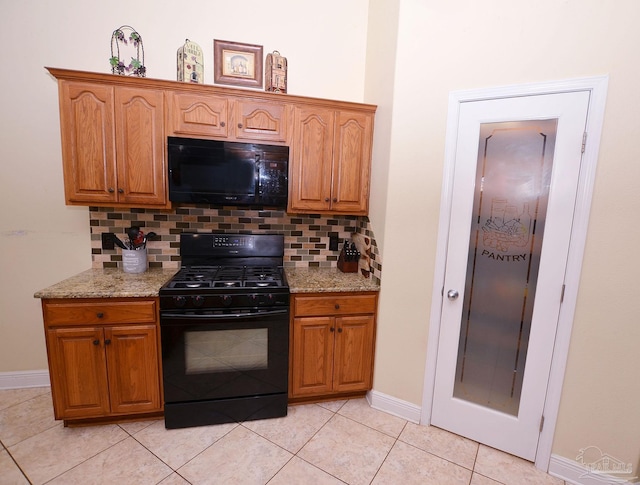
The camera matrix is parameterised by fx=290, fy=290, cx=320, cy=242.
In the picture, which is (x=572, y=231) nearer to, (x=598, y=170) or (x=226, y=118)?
(x=598, y=170)

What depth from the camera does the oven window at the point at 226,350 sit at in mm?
1962

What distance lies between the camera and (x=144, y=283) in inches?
80.4

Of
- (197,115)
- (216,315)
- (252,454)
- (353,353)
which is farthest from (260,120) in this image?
(252,454)

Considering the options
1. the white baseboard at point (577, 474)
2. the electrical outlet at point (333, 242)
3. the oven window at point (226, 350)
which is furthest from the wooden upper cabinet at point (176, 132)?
the white baseboard at point (577, 474)

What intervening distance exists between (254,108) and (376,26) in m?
1.26

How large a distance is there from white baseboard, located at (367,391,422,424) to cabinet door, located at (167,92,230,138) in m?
2.32

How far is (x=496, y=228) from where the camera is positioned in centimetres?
184

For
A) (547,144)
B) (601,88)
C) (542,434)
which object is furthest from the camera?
(542,434)

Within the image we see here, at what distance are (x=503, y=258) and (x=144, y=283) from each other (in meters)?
2.42

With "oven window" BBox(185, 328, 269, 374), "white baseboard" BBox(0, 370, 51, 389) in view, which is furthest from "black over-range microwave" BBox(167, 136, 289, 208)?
"white baseboard" BBox(0, 370, 51, 389)

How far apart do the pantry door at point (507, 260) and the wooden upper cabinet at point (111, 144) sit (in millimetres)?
2083

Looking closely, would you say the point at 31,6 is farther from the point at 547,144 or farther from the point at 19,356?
the point at 547,144

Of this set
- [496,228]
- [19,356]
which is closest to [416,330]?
[496,228]

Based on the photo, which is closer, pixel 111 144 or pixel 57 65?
pixel 111 144
